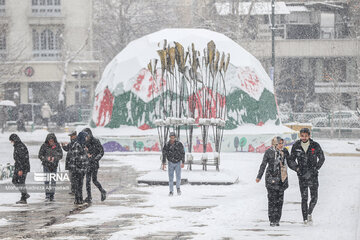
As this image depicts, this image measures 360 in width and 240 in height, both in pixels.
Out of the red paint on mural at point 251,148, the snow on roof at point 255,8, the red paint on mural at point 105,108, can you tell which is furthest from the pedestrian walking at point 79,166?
the snow on roof at point 255,8

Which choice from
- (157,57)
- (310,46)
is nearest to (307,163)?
(157,57)

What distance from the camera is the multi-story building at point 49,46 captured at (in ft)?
205

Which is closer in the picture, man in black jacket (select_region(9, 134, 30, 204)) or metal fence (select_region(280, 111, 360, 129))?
man in black jacket (select_region(9, 134, 30, 204))

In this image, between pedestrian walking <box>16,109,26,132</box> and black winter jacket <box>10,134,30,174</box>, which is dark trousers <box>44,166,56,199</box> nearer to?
black winter jacket <box>10,134,30,174</box>

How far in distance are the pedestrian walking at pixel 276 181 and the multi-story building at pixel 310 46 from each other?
4271 cm

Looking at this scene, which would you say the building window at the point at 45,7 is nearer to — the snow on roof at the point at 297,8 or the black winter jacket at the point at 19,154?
the snow on roof at the point at 297,8

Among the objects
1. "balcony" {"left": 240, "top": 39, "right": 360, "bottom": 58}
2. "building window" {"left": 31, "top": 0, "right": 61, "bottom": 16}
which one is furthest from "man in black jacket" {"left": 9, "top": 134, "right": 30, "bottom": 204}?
"building window" {"left": 31, "top": 0, "right": 61, "bottom": 16}

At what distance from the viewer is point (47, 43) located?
64.0m

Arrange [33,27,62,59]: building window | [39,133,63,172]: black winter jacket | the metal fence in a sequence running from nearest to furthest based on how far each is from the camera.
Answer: [39,133,63,172]: black winter jacket < the metal fence < [33,27,62,59]: building window

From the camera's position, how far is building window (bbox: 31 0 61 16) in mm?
63656

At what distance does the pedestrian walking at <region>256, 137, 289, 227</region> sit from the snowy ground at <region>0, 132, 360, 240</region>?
0.24 metres

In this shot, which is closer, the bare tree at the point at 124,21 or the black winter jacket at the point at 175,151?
the black winter jacket at the point at 175,151

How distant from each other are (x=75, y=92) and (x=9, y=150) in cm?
3086

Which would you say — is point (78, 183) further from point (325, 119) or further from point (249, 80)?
point (325, 119)
